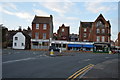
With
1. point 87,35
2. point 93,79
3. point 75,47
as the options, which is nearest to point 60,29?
point 87,35

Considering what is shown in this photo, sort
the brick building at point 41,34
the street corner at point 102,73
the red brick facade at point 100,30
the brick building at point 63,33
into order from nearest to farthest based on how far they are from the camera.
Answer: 1. the street corner at point 102,73
2. the brick building at point 41,34
3. the red brick facade at point 100,30
4. the brick building at point 63,33

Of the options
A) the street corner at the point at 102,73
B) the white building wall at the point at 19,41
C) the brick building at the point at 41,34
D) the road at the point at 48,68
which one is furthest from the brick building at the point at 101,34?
the street corner at the point at 102,73

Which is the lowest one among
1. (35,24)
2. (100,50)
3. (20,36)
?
(100,50)

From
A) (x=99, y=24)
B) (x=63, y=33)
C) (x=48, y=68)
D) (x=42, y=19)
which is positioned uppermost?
(x=42, y=19)

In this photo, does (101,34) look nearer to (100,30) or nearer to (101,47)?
(100,30)

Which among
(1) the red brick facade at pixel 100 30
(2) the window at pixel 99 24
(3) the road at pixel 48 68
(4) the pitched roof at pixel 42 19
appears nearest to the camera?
(3) the road at pixel 48 68

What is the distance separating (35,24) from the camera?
5681 centimetres

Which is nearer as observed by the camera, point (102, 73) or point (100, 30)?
point (102, 73)

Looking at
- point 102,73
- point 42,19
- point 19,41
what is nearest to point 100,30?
point 42,19

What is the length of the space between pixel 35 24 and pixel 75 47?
630 inches

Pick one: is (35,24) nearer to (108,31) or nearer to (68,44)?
(68,44)

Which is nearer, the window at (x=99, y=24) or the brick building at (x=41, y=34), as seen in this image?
the brick building at (x=41, y=34)

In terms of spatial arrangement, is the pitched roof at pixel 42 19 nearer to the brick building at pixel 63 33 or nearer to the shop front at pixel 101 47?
the brick building at pixel 63 33

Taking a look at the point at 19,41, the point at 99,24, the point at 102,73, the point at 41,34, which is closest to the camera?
the point at 102,73
